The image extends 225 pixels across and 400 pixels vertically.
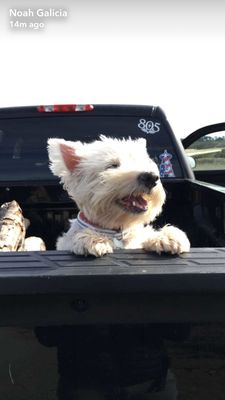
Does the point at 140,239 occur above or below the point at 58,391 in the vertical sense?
above

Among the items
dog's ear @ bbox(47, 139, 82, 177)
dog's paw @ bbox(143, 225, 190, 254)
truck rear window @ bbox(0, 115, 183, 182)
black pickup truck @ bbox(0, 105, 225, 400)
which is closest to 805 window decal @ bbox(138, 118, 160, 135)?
truck rear window @ bbox(0, 115, 183, 182)

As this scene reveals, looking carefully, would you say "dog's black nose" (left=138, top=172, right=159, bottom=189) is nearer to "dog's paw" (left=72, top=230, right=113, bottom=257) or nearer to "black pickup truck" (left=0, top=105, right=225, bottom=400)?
"dog's paw" (left=72, top=230, right=113, bottom=257)

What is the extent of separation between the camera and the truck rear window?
4.02 metres

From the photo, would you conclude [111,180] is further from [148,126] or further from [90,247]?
[148,126]

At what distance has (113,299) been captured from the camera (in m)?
1.64

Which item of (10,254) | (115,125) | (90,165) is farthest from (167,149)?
(10,254)

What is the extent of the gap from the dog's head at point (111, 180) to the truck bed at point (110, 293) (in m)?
0.86

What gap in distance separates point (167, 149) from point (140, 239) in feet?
5.07

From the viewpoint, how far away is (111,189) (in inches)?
102

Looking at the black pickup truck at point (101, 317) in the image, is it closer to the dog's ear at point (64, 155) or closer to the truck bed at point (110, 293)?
the truck bed at point (110, 293)

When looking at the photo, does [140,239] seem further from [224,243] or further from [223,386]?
[223,386]

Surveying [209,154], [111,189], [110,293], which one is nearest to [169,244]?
[110,293]

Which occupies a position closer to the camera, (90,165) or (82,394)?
(82,394)

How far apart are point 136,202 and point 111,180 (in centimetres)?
16
